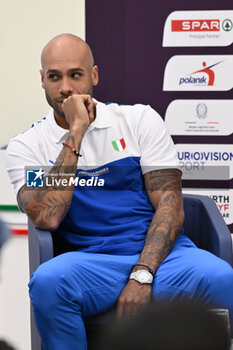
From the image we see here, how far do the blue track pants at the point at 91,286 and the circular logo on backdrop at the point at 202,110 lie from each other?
121 centimetres

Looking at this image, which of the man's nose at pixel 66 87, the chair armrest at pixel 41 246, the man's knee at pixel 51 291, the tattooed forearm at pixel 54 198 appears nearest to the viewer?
the man's knee at pixel 51 291

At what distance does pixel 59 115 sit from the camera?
264 centimetres

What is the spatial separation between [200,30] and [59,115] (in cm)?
106

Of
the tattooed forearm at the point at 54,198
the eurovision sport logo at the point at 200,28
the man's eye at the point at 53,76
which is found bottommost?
the tattooed forearm at the point at 54,198

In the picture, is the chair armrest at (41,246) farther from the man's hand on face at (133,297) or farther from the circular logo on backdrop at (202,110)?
the circular logo on backdrop at (202,110)

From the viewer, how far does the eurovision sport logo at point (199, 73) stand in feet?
10.8

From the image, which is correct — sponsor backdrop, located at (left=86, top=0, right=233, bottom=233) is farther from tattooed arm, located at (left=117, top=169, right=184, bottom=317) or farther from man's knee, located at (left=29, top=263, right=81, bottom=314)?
man's knee, located at (left=29, top=263, right=81, bottom=314)

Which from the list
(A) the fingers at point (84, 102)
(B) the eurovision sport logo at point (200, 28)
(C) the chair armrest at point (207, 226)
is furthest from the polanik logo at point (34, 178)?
(B) the eurovision sport logo at point (200, 28)

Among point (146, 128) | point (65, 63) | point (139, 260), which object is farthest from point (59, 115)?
point (139, 260)

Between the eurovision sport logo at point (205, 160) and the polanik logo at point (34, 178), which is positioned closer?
the polanik logo at point (34, 178)

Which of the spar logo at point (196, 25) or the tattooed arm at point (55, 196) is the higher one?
the spar logo at point (196, 25)

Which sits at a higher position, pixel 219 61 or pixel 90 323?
pixel 219 61

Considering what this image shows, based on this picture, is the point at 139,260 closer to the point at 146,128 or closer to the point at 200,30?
the point at 146,128

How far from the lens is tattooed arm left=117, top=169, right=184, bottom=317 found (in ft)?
7.05
